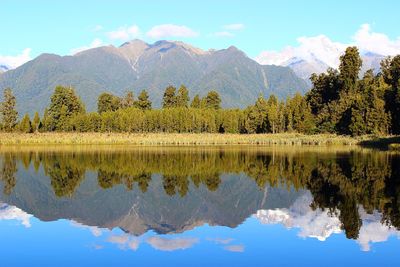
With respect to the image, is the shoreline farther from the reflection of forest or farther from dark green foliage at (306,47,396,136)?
the reflection of forest

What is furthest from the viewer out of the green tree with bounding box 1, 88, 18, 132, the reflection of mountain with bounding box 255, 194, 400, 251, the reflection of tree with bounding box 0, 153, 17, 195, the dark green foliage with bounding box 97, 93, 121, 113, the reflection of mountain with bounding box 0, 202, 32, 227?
the dark green foliage with bounding box 97, 93, 121, 113

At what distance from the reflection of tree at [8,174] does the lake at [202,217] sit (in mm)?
240

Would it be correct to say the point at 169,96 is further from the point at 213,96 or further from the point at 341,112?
the point at 341,112

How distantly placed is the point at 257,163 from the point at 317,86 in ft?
257

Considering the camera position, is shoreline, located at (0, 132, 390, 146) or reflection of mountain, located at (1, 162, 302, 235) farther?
shoreline, located at (0, 132, 390, 146)

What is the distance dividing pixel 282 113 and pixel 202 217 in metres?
95.4

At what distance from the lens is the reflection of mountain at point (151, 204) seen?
2145 cm

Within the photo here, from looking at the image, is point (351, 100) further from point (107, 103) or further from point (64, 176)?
point (107, 103)

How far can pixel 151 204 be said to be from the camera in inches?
993

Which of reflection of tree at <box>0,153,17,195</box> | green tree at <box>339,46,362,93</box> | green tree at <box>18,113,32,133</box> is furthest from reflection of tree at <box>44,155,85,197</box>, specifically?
green tree at <box>339,46,362,93</box>

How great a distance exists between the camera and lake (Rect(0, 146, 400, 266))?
1547cm

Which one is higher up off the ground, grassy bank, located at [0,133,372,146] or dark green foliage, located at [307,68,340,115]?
dark green foliage, located at [307,68,340,115]

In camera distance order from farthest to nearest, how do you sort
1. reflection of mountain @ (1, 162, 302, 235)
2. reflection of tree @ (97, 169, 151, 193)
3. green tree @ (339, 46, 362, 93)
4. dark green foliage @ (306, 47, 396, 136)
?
green tree @ (339, 46, 362, 93)
dark green foliage @ (306, 47, 396, 136)
reflection of tree @ (97, 169, 151, 193)
reflection of mountain @ (1, 162, 302, 235)

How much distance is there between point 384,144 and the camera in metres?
76.9
